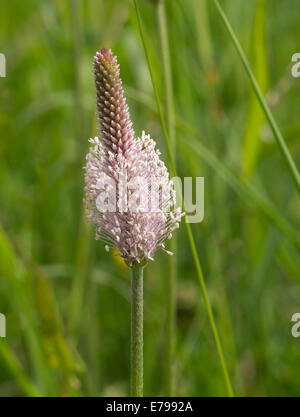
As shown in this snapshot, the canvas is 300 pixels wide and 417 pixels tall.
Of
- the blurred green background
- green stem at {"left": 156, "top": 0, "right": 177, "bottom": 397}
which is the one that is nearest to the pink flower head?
green stem at {"left": 156, "top": 0, "right": 177, "bottom": 397}

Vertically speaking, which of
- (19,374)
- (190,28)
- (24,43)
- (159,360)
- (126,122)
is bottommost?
(159,360)

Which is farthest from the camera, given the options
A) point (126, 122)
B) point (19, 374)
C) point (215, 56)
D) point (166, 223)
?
point (215, 56)

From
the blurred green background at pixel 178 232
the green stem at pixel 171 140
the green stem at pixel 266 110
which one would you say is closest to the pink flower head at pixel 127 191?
the green stem at pixel 266 110

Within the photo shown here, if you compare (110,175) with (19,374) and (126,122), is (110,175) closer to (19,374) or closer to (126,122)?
(126,122)

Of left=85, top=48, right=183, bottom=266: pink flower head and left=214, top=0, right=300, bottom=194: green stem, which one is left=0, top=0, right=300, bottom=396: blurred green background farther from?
left=85, top=48, right=183, bottom=266: pink flower head

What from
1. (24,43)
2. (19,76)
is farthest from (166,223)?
(24,43)

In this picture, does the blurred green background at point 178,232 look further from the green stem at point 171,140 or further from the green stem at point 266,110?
the green stem at point 266,110
